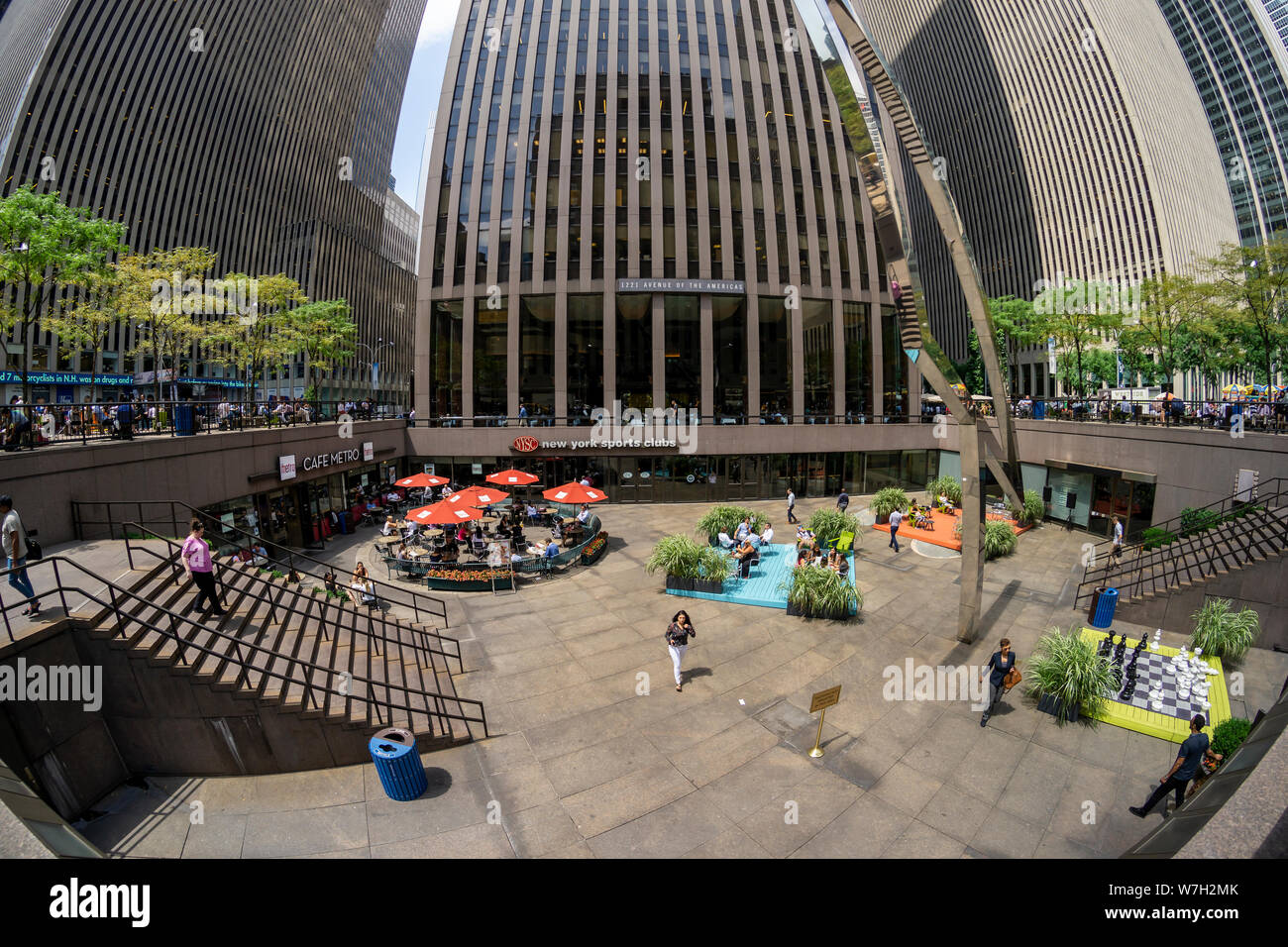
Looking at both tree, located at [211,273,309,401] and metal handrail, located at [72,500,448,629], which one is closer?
metal handrail, located at [72,500,448,629]

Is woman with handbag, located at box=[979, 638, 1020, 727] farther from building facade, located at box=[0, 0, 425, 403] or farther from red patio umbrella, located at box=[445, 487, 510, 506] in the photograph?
building facade, located at box=[0, 0, 425, 403]

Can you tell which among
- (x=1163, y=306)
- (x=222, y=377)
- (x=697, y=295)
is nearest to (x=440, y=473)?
(x=697, y=295)

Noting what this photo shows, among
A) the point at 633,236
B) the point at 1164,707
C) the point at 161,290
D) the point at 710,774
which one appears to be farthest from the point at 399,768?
the point at 633,236

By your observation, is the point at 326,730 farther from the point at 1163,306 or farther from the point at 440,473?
the point at 1163,306

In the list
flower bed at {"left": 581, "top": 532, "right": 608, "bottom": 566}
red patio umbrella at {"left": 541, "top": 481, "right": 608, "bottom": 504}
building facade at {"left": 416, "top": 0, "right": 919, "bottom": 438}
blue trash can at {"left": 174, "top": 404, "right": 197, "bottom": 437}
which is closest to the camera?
blue trash can at {"left": 174, "top": 404, "right": 197, "bottom": 437}

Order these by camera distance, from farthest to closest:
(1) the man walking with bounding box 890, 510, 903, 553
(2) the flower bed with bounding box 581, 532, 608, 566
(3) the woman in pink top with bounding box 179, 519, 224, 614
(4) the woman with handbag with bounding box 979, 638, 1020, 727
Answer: (1) the man walking with bounding box 890, 510, 903, 553 < (2) the flower bed with bounding box 581, 532, 608, 566 < (4) the woman with handbag with bounding box 979, 638, 1020, 727 < (3) the woman in pink top with bounding box 179, 519, 224, 614

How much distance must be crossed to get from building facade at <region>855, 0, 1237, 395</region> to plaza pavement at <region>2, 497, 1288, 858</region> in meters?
76.2

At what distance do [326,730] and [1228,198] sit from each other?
132 m

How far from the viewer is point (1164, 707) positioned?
10992 millimetres

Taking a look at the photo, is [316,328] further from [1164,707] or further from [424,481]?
[1164,707]

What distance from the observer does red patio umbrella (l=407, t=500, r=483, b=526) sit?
727 inches

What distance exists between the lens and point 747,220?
35000 millimetres

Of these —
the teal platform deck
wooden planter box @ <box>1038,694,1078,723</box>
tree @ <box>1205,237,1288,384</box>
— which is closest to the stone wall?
the teal platform deck
